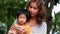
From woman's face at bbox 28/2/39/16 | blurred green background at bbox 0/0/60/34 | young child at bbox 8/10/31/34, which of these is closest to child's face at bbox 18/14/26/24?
young child at bbox 8/10/31/34

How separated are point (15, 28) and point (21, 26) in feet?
0.28

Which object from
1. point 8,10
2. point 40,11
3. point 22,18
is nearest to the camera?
point 22,18

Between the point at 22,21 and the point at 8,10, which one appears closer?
the point at 22,21

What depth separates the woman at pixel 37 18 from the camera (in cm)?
350

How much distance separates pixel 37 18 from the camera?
361 cm

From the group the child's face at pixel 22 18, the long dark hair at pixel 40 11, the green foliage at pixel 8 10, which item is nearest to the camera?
the child's face at pixel 22 18

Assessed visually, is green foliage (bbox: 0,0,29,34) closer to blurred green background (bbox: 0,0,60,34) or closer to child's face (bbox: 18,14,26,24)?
blurred green background (bbox: 0,0,60,34)

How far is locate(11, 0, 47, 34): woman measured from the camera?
11.5 ft

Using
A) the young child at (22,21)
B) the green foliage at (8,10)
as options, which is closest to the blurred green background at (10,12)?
the green foliage at (8,10)

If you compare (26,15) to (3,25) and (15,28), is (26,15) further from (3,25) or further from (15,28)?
(3,25)

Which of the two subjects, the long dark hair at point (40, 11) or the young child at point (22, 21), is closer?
the young child at point (22, 21)

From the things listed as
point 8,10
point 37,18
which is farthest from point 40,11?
point 8,10

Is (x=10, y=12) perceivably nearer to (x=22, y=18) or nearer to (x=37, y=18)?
(x=37, y=18)

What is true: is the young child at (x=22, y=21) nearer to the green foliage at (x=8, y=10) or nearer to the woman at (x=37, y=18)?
the woman at (x=37, y=18)
